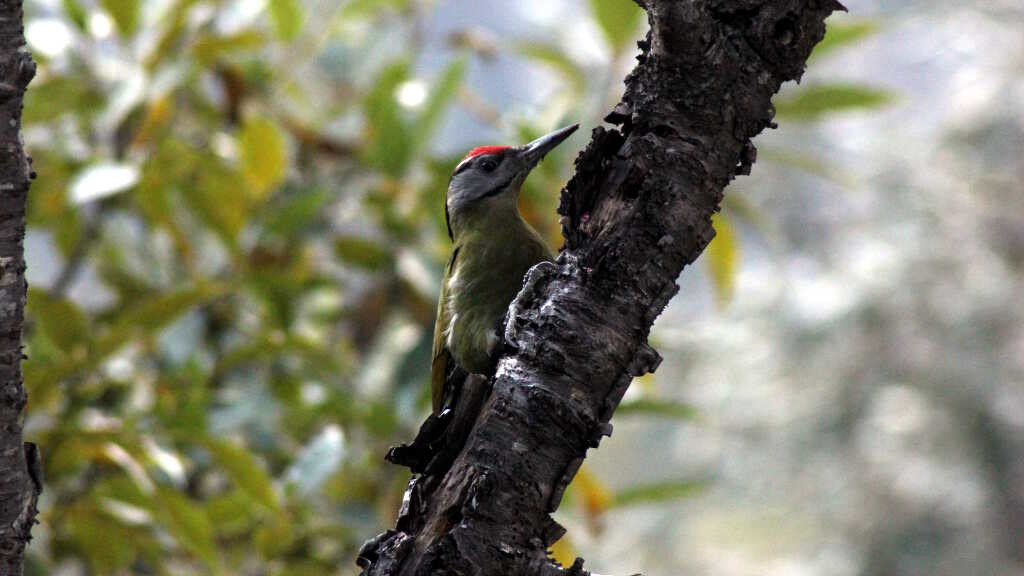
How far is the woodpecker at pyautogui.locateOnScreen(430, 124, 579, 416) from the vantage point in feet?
8.32

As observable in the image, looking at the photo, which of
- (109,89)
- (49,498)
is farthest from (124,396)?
(109,89)

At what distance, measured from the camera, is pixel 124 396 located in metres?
3.31

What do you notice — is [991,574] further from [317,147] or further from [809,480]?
[317,147]

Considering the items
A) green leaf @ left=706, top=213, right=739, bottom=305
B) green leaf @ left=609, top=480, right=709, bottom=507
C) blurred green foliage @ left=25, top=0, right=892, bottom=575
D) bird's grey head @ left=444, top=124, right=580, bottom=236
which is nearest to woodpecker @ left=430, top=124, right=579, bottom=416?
bird's grey head @ left=444, top=124, right=580, bottom=236

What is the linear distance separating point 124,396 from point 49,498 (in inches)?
13.6

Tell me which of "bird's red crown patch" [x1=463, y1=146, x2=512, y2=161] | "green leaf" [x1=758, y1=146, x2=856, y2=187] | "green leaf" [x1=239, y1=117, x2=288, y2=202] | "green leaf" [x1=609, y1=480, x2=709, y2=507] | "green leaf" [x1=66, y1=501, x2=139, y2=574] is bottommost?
"green leaf" [x1=66, y1=501, x2=139, y2=574]

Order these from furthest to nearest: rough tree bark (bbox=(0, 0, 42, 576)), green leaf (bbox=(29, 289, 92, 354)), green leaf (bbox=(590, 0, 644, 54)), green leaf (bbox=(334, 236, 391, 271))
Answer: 1. green leaf (bbox=(334, 236, 391, 271))
2. green leaf (bbox=(590, 0, 644, 54))
3. green leaf (bbox=(29, 289, 92, 354))
4. rough tree bark (bbox=(0, 0, 42, 576))

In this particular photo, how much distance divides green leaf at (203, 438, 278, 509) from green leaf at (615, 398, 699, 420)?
37.7 inches

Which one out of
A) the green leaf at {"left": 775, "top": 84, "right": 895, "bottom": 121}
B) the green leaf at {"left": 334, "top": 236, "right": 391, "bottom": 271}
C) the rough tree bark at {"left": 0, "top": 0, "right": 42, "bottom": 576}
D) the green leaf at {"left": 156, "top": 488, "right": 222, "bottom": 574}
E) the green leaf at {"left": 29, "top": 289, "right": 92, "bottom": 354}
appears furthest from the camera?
the green leaf at {"left": 334, "top": 236, "right": 391, "bottom": 271}

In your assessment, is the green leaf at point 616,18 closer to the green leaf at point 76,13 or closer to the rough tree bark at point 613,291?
the green leaf at point 76,13

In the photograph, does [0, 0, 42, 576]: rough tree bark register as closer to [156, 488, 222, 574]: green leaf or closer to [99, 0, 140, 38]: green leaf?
[156, 488, 222, 574]: green leaf

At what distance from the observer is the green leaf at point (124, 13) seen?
346cm

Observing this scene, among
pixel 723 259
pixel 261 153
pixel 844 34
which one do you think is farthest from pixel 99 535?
pixel 844 34

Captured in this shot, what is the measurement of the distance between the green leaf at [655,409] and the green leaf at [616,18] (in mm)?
1037
